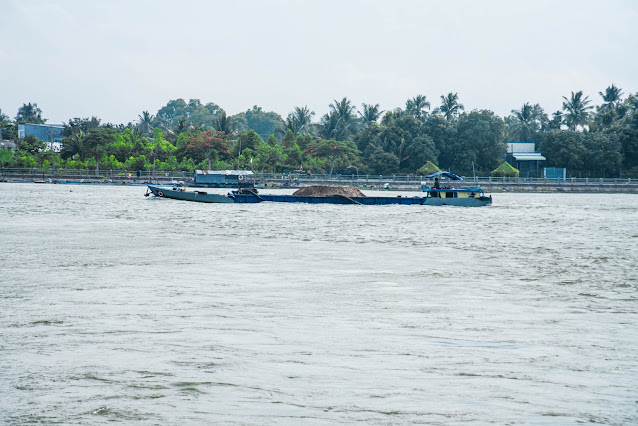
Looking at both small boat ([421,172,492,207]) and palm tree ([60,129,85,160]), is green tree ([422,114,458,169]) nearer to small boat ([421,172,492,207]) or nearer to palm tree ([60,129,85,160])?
small boat ([421,172,492,207])

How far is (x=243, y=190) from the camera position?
243 feet

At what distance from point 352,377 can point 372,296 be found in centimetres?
756

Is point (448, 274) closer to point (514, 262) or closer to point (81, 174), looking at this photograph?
point (514, 262)

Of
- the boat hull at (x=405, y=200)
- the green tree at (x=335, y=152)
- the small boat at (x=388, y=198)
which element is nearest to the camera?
the boat hull at (x=405, y=200)

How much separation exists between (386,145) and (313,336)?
340 feet

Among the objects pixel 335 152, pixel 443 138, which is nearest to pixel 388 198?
pixel 335 152

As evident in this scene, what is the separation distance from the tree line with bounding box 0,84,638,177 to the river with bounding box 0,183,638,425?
3327 inches

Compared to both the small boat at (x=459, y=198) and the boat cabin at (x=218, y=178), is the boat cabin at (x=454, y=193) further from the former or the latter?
the boat cabin at (x=218, y=178)

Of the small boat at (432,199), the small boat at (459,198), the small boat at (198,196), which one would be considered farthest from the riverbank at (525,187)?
the small boat at (198,196)

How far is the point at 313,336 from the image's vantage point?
40.2 feet

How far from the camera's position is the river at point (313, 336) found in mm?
8422

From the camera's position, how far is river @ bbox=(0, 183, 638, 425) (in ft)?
27.6

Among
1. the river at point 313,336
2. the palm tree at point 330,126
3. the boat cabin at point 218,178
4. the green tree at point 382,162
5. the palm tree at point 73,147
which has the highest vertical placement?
the palm tree at point 330,126

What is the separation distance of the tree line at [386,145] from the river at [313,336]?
277ft
